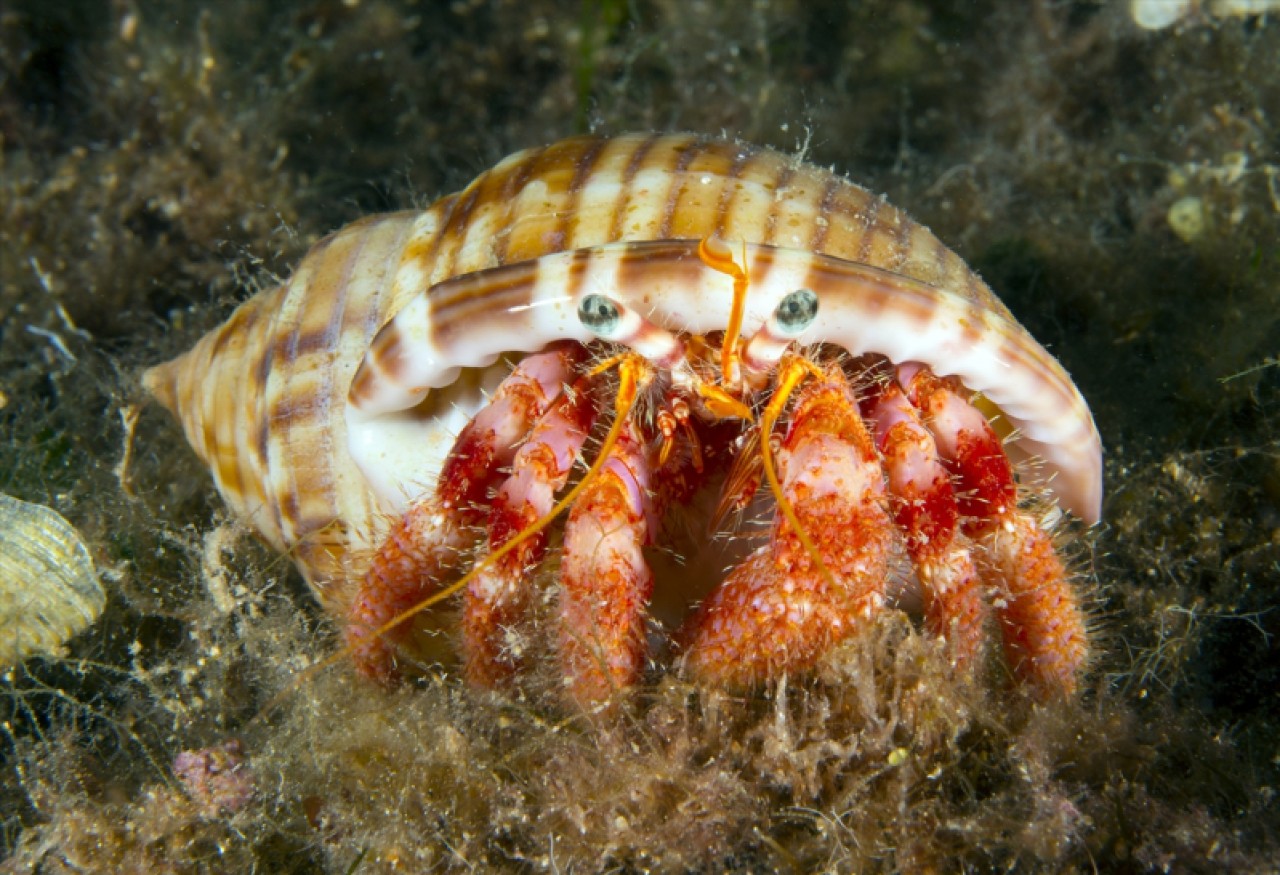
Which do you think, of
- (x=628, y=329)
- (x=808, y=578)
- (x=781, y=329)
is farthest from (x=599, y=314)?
(x=808, y=578)

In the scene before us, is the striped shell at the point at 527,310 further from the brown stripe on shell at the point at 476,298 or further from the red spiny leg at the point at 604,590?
the red spiny leg at the point at 604,590

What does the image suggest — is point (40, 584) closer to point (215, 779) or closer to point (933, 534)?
point (215, 779)

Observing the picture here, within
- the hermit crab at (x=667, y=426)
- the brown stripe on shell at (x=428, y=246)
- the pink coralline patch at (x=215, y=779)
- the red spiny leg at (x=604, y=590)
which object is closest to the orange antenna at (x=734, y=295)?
the hermit crab at (x=667, y=426)

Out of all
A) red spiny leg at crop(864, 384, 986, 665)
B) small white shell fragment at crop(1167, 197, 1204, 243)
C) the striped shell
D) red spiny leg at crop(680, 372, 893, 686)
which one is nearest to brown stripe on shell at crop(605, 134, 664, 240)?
the striped shell

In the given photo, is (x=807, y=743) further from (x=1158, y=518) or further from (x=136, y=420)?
(x=136, y=420)

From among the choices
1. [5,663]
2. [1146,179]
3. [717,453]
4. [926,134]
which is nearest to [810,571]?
A: [717,453]

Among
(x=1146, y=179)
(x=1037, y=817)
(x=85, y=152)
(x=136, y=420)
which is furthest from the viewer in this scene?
(x=85, y=152)

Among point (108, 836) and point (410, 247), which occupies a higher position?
point (410, 247)
